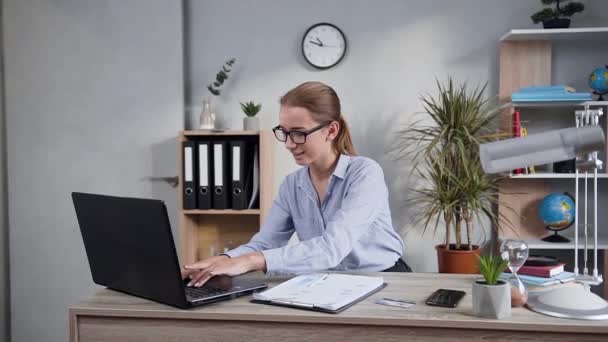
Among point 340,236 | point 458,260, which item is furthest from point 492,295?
point 458,260

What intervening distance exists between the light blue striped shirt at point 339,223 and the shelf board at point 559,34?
1.65 m

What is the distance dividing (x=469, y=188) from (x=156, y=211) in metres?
2.17

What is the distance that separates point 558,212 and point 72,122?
2872mm

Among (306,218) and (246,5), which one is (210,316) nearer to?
(306,218)

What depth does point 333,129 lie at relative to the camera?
2.07 metres

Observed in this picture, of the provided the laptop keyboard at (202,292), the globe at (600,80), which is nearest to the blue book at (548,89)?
the globe at (600,80)

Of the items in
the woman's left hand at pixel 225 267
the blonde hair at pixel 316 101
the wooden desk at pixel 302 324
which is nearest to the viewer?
the wooden desk at pixel 302 324

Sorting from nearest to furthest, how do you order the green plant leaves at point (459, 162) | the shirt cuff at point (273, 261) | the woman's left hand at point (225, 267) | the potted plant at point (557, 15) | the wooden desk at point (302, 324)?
1. the wooden desk at point (302, 324)
2. the woman's left hand at point (225, 267)
3. the shirt cuff at point (273, 261)
4. the green plant leaves at point (459, 162)
5. the potted plant at point (557, 15)

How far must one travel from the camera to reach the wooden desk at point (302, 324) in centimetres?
123

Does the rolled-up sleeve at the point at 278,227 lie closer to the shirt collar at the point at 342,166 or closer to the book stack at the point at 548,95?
the shirt collar at the point at 342,166

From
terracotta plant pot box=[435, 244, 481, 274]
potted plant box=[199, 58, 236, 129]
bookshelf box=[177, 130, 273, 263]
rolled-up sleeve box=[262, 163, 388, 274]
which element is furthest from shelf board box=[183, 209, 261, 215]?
rolled-up sleeve box=[262, 163, 388, 274]

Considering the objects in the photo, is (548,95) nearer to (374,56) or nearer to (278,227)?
(374,56)

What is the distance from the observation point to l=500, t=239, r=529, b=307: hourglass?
1.36 meters

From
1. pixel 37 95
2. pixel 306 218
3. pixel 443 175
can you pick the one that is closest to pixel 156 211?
pixel 306 218
